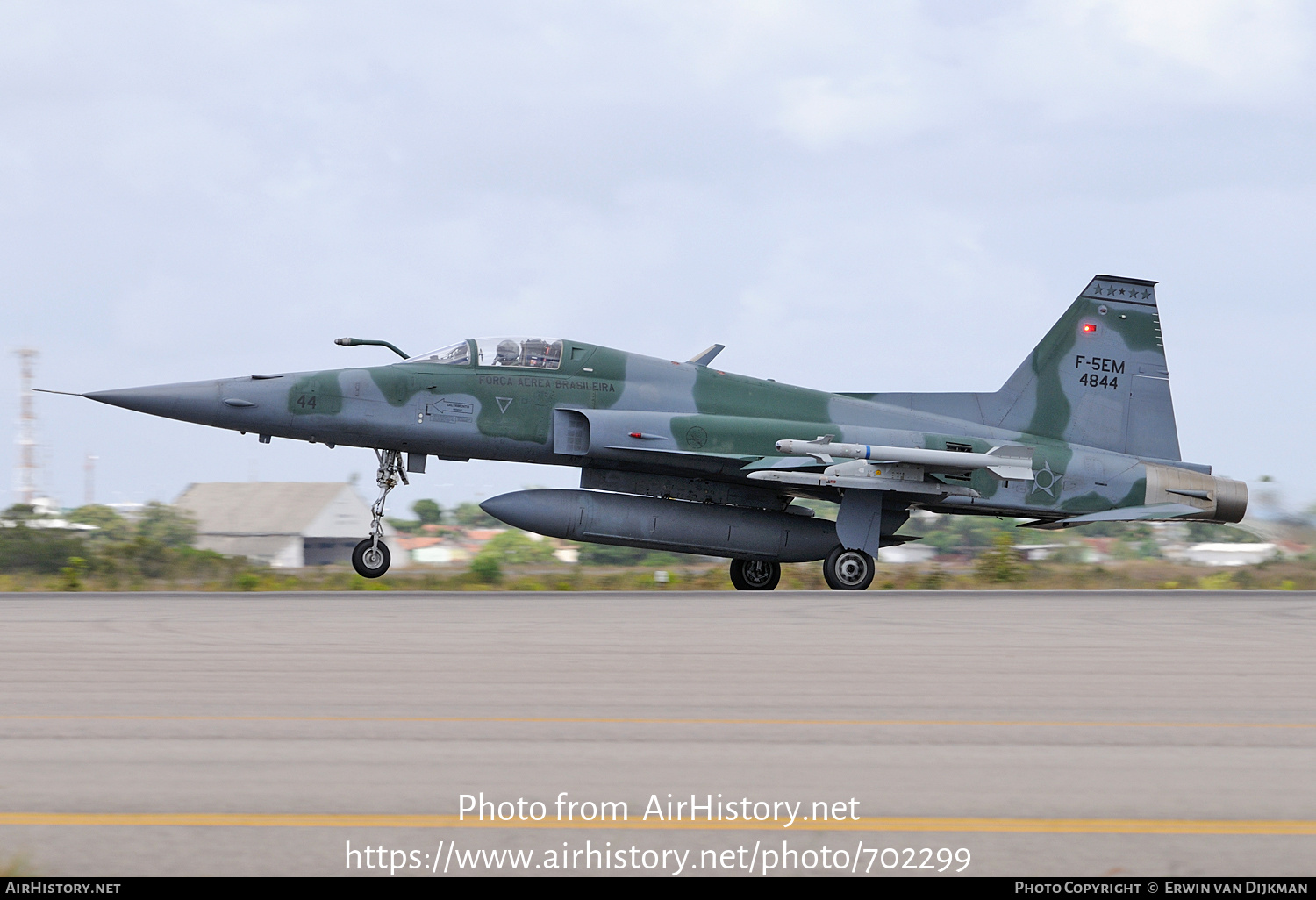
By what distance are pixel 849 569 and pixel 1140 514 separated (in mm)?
4518

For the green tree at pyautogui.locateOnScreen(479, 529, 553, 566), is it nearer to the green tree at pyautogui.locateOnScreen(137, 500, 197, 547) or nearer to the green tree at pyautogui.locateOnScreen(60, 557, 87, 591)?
the green tree at pyautogui.locateOnScreen(137, 500, 197, 547)

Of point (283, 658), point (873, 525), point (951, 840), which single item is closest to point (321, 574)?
point (873, 525)

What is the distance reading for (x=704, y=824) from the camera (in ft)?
13.1

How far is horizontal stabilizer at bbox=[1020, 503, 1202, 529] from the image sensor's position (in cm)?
1772

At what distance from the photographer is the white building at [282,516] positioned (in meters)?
28.7

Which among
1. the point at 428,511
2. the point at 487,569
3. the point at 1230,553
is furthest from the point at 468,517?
the point at 1230,553

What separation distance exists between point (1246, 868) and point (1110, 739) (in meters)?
1.85

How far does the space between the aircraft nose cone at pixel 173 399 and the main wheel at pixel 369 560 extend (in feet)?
8.52

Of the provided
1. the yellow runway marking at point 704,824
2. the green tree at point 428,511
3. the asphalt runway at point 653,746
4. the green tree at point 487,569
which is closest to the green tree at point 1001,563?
the green tree at point 487,569

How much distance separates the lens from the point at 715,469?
16.8 metres

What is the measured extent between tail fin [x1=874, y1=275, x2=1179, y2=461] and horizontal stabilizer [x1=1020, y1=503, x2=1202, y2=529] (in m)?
0.94

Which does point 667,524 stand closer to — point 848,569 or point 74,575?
point 848,569

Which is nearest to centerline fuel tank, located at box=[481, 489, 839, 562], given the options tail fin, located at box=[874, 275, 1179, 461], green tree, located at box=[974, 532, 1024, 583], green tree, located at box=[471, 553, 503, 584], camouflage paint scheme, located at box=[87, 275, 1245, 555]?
camouflage paint scheme, located at box=[87, 275, 1245, 555]
